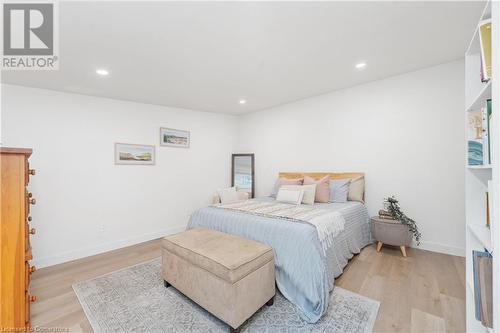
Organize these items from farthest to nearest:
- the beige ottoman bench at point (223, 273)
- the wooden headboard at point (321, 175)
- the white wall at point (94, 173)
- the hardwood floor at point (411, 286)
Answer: the wooden headboard at point (321, 175) → the white wall at point (94, 173) → the hardwood floor at point (411, 286) → the beige ottoman bench at point (223, 273)

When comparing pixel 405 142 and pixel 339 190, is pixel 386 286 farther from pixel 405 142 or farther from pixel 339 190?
pixel 405 142

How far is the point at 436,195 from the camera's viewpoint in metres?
2.86

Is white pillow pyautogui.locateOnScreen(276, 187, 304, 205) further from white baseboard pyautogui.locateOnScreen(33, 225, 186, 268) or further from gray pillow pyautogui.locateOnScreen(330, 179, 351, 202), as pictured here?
white baseboard pyautogui.locateOnScreen(33, 225, 186, 268)

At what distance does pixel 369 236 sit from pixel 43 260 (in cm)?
462

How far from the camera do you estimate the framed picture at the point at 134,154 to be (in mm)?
3566

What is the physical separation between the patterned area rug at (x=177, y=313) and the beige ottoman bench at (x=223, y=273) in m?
0.12

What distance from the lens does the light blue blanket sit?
1.79 metres

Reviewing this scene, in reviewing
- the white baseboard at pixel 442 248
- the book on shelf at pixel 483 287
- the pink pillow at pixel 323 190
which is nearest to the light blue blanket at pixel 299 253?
the pink pillow at pixel 323 190

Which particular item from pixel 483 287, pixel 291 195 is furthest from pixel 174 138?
pixel 483 287

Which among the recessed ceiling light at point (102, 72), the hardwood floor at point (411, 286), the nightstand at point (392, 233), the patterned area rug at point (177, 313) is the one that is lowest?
the patterned area rug at point (177, 313)

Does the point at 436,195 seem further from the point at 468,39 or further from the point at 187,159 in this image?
the point at 187,159

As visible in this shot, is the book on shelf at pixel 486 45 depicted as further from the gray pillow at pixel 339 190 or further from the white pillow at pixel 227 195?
the white pillow at pixel 227 195

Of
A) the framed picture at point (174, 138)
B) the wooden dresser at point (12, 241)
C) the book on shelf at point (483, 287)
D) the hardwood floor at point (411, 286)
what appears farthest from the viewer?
the framed picture at point (174, 138)

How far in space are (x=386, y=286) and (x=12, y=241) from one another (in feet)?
10.0
